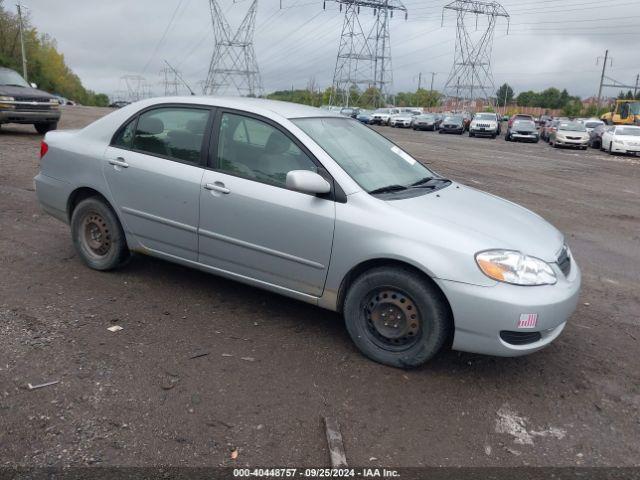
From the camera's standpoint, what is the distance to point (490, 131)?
35.0 meters

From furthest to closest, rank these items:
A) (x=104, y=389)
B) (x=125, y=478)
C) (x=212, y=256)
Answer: (x=212, y=256) → (x=104, y=389) → (x=125, y=478)

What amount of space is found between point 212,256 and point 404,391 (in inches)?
70.1

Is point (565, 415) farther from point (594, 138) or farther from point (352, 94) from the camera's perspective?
point (352, 94)

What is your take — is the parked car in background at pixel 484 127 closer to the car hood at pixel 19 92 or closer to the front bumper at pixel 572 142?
the front bumper at pixel 572 142

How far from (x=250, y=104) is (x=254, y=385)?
219cm

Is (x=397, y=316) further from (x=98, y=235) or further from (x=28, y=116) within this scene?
(x=28, y=116)

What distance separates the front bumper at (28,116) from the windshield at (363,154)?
13150 millimetres

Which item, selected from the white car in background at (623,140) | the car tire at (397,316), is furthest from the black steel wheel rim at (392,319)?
the white car in background at (623,140)

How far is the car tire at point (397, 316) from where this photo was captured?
3.42 meters

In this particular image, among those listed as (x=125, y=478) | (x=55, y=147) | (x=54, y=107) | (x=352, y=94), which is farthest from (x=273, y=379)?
(x=352, y=94)

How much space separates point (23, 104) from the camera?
581 inches

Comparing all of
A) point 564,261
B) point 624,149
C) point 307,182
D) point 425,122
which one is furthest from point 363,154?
point 425,122

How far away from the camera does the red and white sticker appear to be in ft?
10.7

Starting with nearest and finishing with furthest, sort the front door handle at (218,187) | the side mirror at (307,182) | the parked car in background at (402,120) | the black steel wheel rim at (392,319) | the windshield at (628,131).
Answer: the black steel wheel rim at (392,319) < the side mirror at (307,182) < the front door handle at (218,187) < the windshield at (628,131) < the parked car in background at (402,120)
